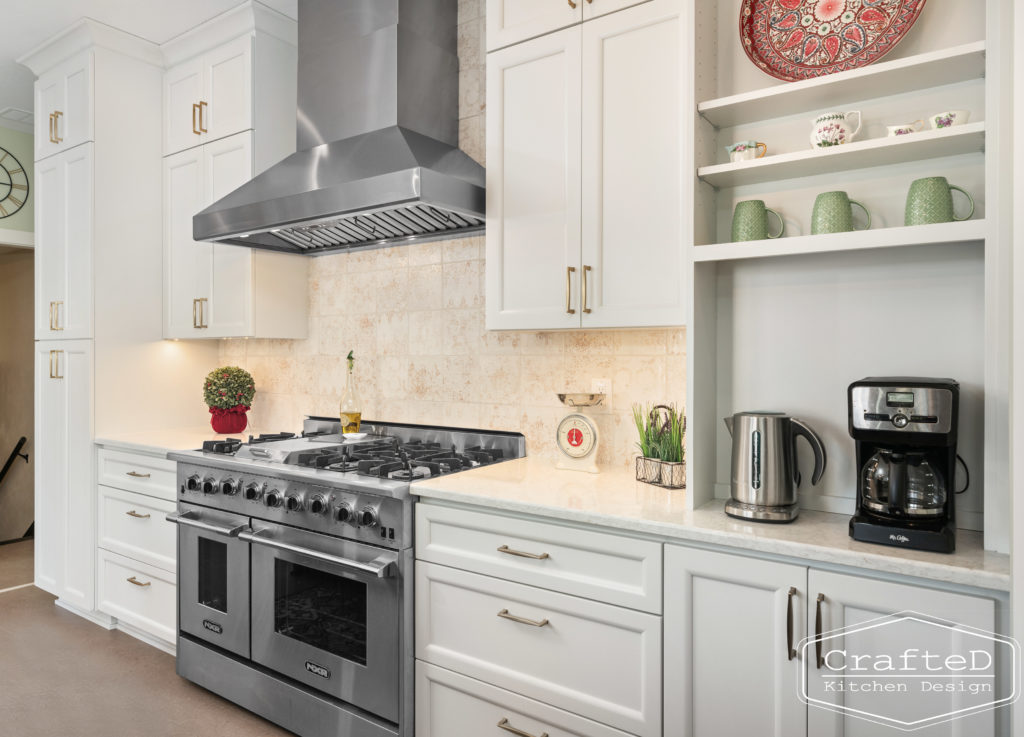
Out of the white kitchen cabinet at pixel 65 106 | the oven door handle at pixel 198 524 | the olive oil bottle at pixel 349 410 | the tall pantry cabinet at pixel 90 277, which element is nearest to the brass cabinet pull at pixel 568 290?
the olive oil bottle at pixel 349 410

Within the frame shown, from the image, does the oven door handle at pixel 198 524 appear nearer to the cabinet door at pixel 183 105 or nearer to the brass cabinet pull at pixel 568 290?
the brass cabinet pull at pixel 568 290

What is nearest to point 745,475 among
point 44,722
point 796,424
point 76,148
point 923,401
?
point 796,424

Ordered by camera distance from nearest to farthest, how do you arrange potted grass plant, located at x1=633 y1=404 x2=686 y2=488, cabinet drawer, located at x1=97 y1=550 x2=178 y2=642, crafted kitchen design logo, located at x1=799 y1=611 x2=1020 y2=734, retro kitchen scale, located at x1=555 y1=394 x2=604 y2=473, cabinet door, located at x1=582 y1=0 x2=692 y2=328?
1. crafted kitchen design logo, located at x1=799 y1=611 x2=1020 y2=734
2. cabinet door, located at x1=582 y1=0 x2=692 y2=328
3. potted grass plant, located at x1=633 y1=404 x2=686 y2=488
4. retro kitchen scale, located at x1=555 y1=394 x2=604 y2=473
5. cabinet drawer, located at x1=97 y1=550 x2=178 y2=642

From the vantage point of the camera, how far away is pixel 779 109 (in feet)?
5.87

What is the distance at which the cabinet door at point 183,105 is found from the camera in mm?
3270

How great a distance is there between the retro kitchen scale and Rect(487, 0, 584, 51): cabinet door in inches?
47.5

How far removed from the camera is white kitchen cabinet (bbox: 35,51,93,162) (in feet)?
10.5

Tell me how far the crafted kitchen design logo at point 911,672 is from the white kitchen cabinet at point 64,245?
3.39 metres

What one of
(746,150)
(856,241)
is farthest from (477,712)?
(746,150)

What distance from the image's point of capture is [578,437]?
7.43 feet

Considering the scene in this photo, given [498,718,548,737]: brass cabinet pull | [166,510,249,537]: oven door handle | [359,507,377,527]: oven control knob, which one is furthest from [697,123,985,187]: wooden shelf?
[166,510,249,537]: oven door handle

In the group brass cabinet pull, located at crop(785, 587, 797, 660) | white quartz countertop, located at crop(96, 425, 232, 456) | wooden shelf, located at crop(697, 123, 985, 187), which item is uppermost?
wooden shelf, located at crop(697, 123, 985, 187)

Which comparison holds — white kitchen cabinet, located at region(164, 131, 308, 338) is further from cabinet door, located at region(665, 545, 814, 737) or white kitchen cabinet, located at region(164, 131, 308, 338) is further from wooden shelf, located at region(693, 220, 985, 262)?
cabinet door, located at region(665, 545, 814, 737)

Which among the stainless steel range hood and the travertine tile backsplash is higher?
the stainless steel range hood
